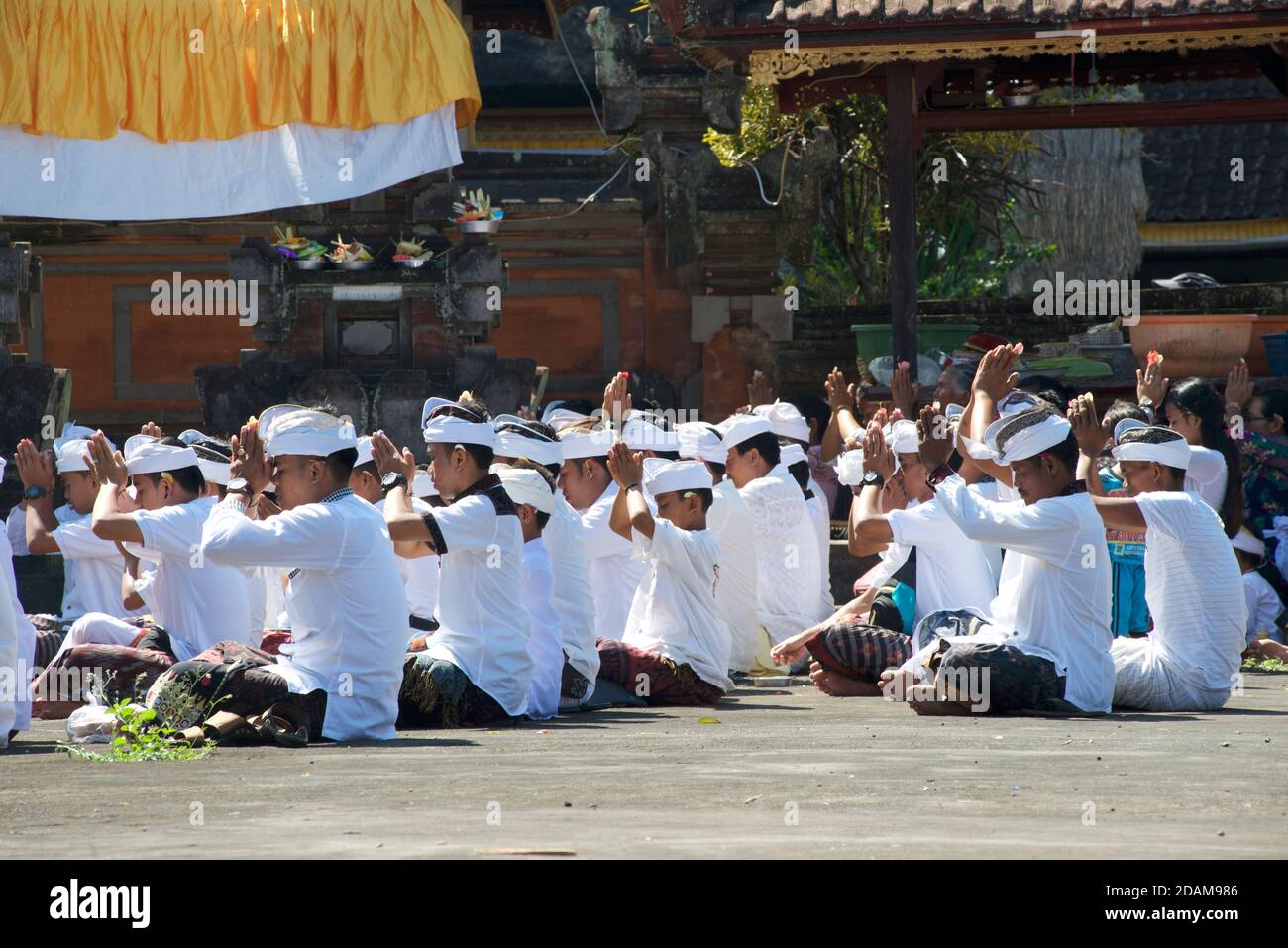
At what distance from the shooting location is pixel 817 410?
50.1 feet

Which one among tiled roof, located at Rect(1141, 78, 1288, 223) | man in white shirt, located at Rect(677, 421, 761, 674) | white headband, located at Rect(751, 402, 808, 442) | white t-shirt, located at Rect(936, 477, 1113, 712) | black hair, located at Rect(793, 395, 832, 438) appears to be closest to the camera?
white t-shirt, located at Rect(936, 477, 1113, 712)

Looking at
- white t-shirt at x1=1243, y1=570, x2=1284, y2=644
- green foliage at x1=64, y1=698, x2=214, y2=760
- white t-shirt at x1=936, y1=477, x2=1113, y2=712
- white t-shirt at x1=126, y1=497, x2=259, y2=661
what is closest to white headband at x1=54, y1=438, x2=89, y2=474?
white t-shirt at x1=126, y1=497, x2=259, y2=661

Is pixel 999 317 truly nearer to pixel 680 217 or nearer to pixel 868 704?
pixel 680 217

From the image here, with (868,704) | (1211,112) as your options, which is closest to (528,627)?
(868,704)

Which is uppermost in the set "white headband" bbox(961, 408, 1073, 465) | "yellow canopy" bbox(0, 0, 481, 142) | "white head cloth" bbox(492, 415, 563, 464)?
"yellow canopy" bbox(0, 0, 481, 142)

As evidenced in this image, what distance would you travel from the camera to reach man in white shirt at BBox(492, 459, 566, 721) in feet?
28.9

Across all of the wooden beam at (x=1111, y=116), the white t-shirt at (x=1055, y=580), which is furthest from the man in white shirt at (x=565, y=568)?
the wooden beam at (x=1111, y=116)

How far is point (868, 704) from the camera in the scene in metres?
9.43

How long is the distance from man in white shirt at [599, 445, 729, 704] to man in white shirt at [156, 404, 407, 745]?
205 cm

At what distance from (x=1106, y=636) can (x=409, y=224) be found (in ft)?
27.2

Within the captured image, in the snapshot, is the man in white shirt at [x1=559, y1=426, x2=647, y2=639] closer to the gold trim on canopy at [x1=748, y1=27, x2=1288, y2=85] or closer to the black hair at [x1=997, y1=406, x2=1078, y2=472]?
the black hair at [x1=997, y1=406, x2=1078, y2=472]

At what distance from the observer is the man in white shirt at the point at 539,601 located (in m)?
8.80

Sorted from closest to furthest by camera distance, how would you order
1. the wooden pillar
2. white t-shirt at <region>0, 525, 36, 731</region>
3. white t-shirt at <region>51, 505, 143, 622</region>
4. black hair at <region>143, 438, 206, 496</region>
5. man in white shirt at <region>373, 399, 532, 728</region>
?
white t-shirt at <region>0, 525, 36, 731</region>, man in white shirt at <region>373, 399, 532, 728</region>, black hair at <region>143, 438, 206, 496</region>, white t-shirt at <region>51, 505, 143, 622</region>, the wooden pillar

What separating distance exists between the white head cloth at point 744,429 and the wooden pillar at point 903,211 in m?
2.38
